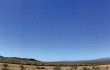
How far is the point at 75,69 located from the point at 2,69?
972cm

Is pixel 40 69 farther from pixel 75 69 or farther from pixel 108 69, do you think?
pixel 108 69

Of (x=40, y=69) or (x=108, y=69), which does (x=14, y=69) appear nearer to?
(x=40, y=69)

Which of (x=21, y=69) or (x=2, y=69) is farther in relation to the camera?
(x=21, y=69)

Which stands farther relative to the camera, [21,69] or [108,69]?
[108,69]

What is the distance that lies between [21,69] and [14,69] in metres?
0.81

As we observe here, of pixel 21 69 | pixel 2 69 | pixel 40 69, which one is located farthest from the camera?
pixel 40 69

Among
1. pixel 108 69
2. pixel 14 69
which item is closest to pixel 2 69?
pixel 14 69

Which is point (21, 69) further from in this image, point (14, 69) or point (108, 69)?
point (108, 69)

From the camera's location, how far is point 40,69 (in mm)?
31141

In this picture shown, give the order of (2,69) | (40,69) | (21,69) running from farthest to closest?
(40,69) → (21,69) → (2,69)

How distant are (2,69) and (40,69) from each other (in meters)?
5.99

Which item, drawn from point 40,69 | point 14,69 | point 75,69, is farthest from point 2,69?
point 75,69

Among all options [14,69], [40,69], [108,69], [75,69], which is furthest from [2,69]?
[108,69]

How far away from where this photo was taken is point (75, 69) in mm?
31812
